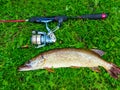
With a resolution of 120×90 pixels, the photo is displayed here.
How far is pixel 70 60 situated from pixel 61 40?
1.60 ft

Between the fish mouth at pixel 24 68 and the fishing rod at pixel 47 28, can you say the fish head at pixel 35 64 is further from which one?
the fishing rod at pixel 47 28

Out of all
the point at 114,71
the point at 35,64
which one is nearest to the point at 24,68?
the point at 35,64

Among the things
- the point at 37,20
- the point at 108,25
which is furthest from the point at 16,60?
the point at 108,25

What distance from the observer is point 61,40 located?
6.22 metres

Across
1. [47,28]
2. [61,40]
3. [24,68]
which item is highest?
[47,28]

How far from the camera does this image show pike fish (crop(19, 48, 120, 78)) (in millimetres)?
5828

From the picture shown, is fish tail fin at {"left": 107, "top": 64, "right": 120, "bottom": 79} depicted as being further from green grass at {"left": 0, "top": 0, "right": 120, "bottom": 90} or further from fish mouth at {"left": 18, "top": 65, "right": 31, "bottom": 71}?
fish mouth at {"left": 18, "top": 65, "right": 31, "bottom": 71}

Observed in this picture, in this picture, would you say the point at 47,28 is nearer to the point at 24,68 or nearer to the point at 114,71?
the point at 24,68

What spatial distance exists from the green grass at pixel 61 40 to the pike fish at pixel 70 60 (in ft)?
0.34

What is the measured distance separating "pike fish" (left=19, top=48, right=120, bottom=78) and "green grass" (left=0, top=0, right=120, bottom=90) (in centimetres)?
10

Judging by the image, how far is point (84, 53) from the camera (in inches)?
230

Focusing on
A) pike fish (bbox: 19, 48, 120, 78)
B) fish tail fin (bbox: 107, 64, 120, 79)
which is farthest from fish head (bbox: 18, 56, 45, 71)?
fish tail fin (bbox: 107, 64, 120, 79)

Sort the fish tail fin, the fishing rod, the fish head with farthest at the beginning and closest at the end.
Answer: the fishing rod < the fish head < the fish tail fin

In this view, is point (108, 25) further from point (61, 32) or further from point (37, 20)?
point (37, 20)
